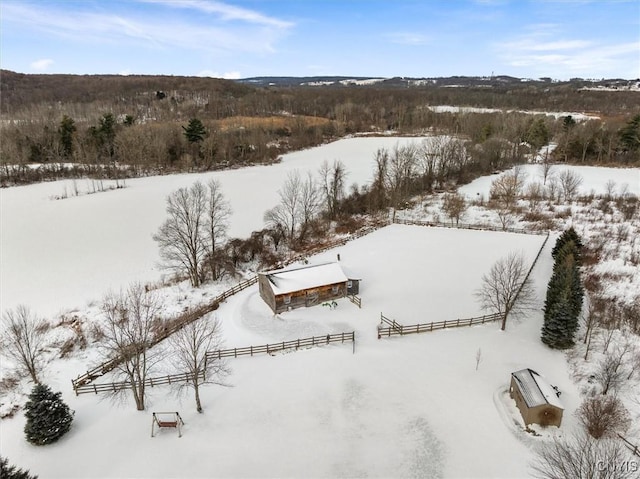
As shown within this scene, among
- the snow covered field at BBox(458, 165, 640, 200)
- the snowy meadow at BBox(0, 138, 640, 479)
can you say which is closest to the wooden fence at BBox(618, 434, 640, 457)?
the snowy meadow at BBox(0, 138, 640, 479)

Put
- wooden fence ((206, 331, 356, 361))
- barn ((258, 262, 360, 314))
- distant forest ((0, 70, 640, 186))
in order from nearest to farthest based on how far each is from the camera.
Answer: wooden fence ((206, 331, 356, 361)) → barn ((258, 262, 360, 314)) → distant forest ((0, 70, 640, 186))

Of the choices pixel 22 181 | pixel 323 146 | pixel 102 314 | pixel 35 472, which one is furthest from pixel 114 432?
pixel 323 146

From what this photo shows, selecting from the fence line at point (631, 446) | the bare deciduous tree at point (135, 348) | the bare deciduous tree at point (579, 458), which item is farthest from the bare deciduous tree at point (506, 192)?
the bare deciduous tree at point (135, 348)

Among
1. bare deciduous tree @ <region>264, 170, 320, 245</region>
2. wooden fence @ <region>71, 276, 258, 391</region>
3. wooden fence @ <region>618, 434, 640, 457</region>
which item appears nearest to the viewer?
wooden fence @ <region>618, 434, 640, 457</region>

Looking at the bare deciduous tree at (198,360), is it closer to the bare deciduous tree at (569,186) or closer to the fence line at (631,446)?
the fence line at (631,446)

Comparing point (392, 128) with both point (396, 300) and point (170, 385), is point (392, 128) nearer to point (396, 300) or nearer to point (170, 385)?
point (396, 300)

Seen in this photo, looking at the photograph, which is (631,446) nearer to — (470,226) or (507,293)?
(507,293)

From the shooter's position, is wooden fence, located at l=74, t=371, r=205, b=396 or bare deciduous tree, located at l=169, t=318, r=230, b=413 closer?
bare deciduous tree, located at l=169, t=318, r=230, b=413

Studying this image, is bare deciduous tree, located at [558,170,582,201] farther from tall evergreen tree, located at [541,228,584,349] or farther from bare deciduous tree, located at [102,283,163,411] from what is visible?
bare deciduous tree, located at [102,283,163,411]
